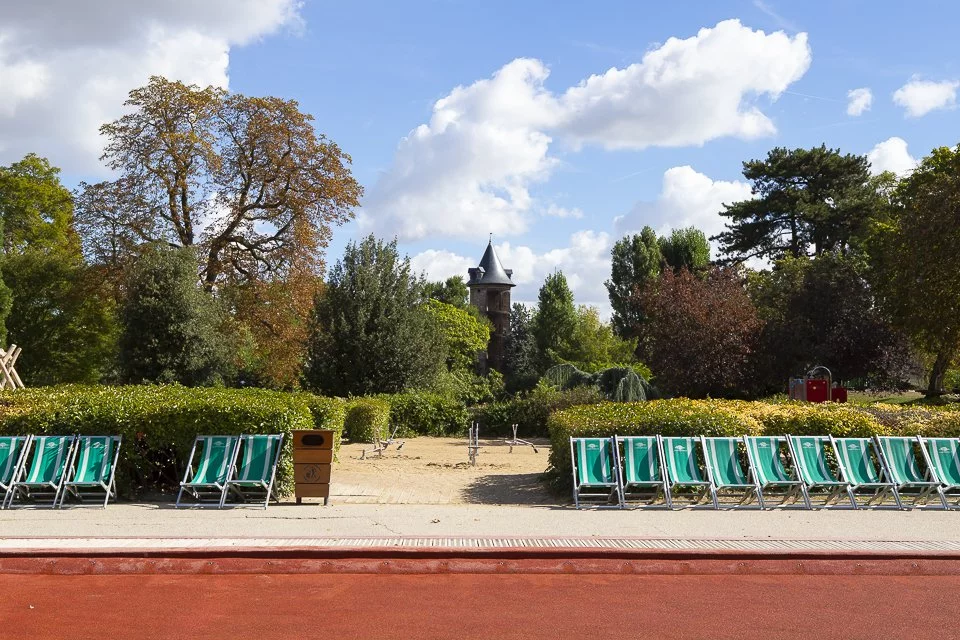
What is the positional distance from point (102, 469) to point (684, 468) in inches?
294

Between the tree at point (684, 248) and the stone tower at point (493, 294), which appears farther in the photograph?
the stone tower at point (493, 294)

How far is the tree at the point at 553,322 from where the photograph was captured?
68938 millimetres

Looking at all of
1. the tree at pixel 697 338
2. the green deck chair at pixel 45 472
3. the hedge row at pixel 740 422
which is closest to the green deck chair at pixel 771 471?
the hedge row at pixel 740 422

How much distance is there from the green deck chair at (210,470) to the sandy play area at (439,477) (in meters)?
1.52

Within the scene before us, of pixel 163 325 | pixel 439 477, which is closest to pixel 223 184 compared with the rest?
pixel 163 325

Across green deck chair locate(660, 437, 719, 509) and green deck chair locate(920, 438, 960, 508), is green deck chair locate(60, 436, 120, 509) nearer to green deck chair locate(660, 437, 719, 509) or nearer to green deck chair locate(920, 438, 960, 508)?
green deck chair locate(660, 437, 719, 509)

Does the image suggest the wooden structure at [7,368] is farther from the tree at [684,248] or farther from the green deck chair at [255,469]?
the tree at [684,248]

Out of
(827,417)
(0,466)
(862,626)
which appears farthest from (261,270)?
(862,626)

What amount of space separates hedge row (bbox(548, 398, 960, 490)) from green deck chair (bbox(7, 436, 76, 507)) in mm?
6646

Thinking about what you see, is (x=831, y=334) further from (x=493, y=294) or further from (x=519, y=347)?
(x=493, y=294)

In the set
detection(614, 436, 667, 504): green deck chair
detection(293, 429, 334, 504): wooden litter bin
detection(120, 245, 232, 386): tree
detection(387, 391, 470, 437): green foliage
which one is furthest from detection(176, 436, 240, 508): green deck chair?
detection(120, 245, 232, 386): tree

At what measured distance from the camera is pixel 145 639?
581cm

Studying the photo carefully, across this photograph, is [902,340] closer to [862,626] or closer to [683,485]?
[683,485]

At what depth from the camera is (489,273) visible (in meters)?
91.3
